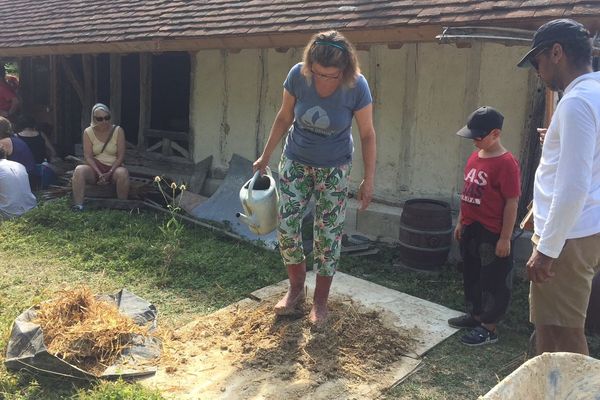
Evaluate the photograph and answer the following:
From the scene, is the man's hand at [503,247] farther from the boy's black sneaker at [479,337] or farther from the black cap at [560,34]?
the black cap at [560,34]

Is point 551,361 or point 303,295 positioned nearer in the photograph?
point 551,361

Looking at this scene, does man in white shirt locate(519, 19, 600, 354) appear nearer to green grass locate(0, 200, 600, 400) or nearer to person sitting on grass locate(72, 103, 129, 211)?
green grass locate(0, 200, 600, 400)

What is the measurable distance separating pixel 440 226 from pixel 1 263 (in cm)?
436

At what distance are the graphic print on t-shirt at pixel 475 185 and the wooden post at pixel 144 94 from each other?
22.6ft

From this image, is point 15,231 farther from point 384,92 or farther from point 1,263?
point 384,92

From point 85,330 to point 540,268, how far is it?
2604mm

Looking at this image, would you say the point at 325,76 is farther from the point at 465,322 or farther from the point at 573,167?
the point at 465,322

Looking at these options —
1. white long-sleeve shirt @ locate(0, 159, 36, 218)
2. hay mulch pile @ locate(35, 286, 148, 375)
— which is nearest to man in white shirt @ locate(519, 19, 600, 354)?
hay mulch pile @ locate(35, 286, 148, 375)

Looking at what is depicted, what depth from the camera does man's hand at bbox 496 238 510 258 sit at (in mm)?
3443

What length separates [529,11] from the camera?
14.4 feet

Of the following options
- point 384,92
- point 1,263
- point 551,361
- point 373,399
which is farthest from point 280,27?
point 551,361

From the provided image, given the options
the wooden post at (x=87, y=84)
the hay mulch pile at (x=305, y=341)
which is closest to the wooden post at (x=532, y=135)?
the hay mulch pile at (x=305, y=341)

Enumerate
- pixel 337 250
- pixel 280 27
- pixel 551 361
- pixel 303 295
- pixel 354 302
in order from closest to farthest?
pixel 551 361
pixel 337 250
pixel 303 295
pixel 354 302
pixel 280 27

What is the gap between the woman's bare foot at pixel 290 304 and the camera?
370 cm
